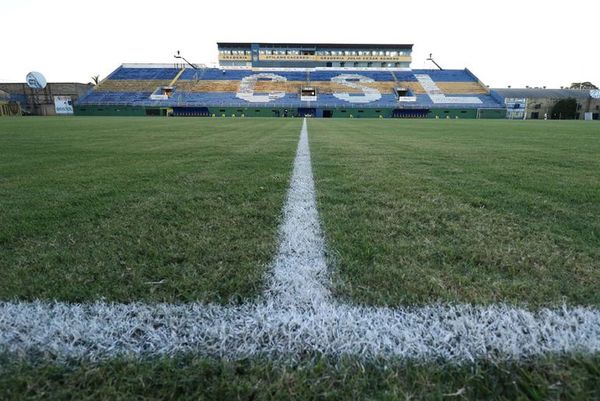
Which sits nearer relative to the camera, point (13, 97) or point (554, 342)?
point (554, 342)

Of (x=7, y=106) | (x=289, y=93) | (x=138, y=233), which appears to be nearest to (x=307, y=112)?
(x=289, y=93)

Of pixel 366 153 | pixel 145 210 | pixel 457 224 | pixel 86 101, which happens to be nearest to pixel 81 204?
pixel 145 210

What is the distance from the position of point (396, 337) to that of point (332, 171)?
3019mm

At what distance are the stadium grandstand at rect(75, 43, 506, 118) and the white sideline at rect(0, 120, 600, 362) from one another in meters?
37.3

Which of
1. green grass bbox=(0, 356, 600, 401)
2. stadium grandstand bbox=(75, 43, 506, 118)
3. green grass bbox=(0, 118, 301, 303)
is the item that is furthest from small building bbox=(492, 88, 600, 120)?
green grass bbox=(0, 356, 600, 401)

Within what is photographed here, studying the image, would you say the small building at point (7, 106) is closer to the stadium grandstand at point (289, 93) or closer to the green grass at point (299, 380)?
the stadium grandstand at point (289, 93)

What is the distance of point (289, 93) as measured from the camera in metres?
40.3

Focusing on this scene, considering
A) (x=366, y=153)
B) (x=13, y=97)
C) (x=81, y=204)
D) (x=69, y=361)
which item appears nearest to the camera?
(x=69, y=361)

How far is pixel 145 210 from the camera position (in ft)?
7.57

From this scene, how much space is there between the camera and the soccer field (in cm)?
Result: 86

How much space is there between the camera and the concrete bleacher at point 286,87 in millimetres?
37781

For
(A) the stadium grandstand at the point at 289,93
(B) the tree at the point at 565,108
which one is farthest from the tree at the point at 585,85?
(A) the stadium grandstand at the point at 289,93

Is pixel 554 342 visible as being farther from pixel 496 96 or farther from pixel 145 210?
pixel 496 96

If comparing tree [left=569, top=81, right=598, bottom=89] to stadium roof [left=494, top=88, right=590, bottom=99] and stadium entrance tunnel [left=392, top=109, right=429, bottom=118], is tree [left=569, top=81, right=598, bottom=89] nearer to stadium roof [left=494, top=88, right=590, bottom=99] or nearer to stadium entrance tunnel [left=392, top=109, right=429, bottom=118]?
stadium roof [left=494, top=88, right=590, bottom=99]
